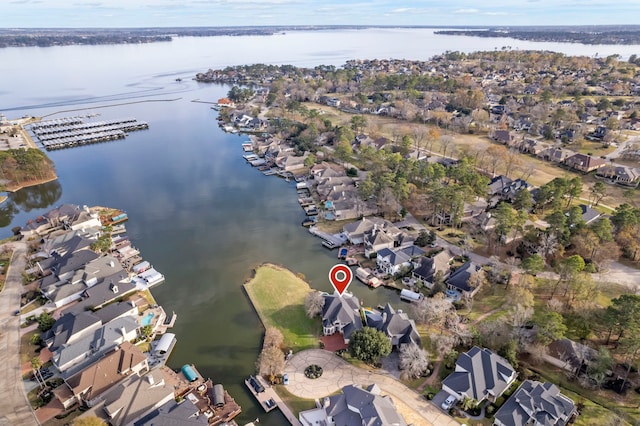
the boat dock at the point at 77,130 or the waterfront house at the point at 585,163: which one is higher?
the boat dock at the point at 77,130

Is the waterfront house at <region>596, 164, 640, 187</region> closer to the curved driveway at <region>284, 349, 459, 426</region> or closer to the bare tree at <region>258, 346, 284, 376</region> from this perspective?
the curved driveway at <region>284, 349, 459, 426</region>

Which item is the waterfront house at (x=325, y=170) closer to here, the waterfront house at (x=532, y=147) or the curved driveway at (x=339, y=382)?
the curved driveway at (x=339, y=382)

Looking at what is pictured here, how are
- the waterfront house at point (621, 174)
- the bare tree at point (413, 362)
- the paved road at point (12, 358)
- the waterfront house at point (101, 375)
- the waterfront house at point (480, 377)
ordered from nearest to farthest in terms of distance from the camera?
the paved road at point (12, 358) < the waterfront house at point (480, 377) < the waterfront house at point (101, 375) < the bare tree at point (413, 362) < the waterfront house at point (621, 174)

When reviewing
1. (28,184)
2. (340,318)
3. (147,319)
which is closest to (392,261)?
(340,318)

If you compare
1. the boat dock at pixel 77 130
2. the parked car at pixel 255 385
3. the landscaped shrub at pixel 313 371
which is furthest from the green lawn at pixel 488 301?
the boat dock at pixel 77 130

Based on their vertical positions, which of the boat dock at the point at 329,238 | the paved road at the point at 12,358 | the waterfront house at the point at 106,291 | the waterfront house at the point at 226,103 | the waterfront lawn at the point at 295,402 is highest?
the waterfront house at the point at 226,103

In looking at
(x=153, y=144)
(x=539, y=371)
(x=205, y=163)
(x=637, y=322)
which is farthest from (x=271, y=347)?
(x=153, y=144)

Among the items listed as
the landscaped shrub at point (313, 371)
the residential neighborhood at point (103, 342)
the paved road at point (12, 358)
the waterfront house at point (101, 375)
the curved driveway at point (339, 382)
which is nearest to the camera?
the residential neighborhood at point (103, 342)
